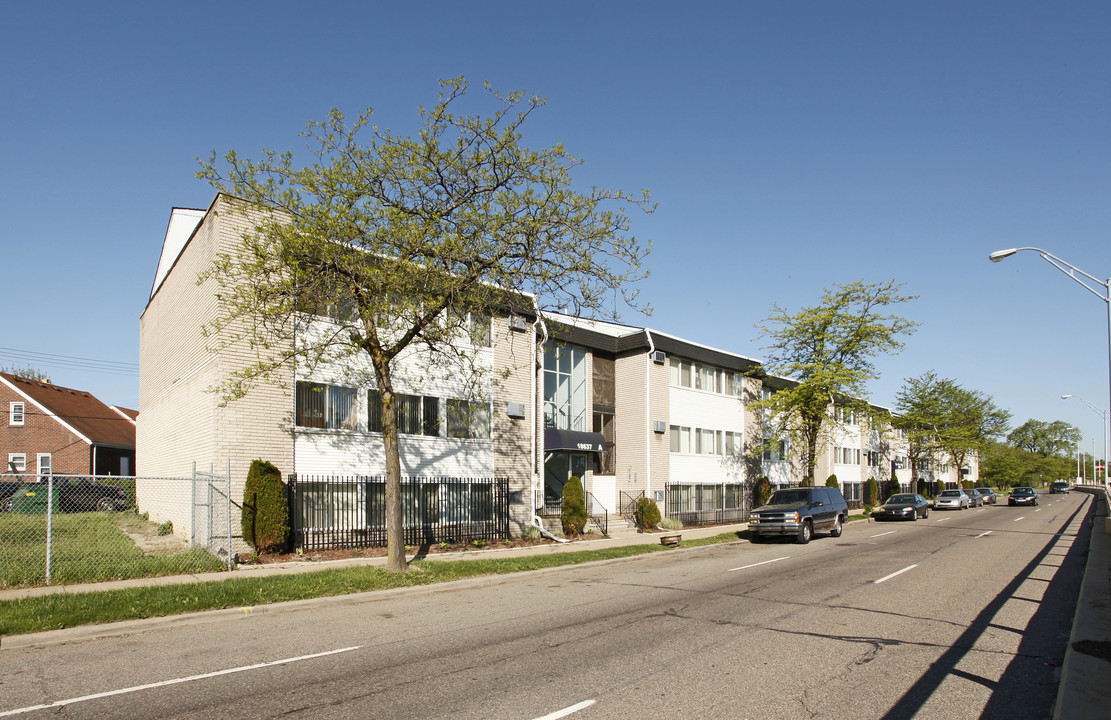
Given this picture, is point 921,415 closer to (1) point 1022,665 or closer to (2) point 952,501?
(2) point 952,501

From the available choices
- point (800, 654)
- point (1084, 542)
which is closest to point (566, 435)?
point (1084, 542)

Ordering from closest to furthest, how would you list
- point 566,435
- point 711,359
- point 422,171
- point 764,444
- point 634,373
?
1. point 422,171
2. point 566,435
3. point 634,373
4. point 711,359
5. point 764,444

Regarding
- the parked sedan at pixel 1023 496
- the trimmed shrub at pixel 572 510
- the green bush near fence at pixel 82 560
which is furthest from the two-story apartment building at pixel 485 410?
the parked sedan at pixel 1023 496

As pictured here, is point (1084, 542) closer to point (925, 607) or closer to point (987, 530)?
point (987, 530)

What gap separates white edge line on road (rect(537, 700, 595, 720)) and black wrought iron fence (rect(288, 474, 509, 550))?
13280mm

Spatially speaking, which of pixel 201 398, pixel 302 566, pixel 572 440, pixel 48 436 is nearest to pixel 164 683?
pixel 302 566

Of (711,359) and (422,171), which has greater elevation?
(422,171)

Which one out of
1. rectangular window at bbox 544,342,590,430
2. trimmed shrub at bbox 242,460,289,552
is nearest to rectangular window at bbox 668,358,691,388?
rectangular window at bbox 544,342,590,430

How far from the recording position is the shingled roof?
136 ft

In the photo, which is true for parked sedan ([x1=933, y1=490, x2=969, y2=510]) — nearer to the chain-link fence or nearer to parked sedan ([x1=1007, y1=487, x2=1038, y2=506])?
parked sedan ([x1=1007, y1=487, x2=1038, y2=506])

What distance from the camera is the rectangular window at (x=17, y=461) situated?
128 feet

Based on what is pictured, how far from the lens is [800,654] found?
26.4 feet

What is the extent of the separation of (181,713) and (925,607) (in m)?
10.3

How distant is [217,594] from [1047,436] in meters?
189
